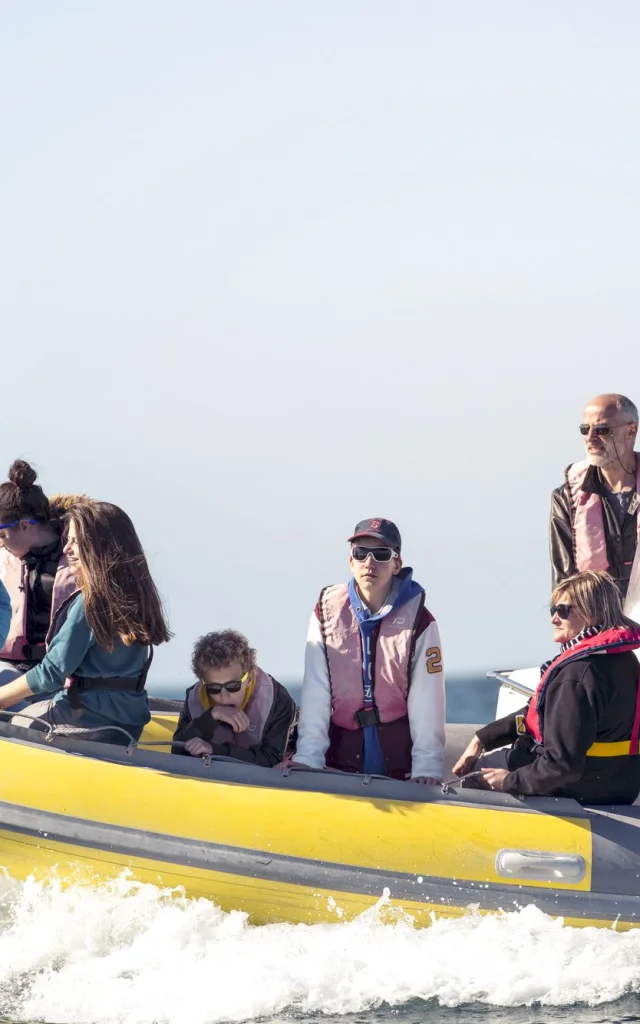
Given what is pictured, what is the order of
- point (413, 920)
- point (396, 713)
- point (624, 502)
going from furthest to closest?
1. point (624, 502)
2. point (396, 713)
3. point (413, 920)

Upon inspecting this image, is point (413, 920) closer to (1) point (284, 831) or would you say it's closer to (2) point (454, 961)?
(2) point (454, 961)

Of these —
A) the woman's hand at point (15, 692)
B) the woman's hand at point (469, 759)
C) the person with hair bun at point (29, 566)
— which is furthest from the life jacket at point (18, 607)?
the woman's hand at point (469, 759)

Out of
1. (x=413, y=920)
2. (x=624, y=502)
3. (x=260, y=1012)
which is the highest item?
(x=624, y=502)

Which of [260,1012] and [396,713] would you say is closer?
[260,1012]

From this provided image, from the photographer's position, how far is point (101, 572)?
4.78m

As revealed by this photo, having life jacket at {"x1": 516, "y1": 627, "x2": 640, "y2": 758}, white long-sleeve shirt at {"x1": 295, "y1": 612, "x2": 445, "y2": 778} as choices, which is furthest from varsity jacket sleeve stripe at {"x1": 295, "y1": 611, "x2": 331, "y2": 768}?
life jacket at {"x1": 516, "y1": 627, "x2": 640, "y2": 758}

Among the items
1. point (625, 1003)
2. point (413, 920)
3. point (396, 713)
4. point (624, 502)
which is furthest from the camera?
point (624, 502)

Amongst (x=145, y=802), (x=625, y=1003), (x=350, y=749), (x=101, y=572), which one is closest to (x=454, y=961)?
(x=625, y=1003)

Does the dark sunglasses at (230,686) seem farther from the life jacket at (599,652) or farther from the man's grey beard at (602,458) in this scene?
the man's grey beard at (602,458)

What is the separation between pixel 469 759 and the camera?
5.09 metres

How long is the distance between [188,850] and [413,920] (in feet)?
2.77

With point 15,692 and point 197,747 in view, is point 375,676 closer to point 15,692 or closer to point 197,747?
point 197,747

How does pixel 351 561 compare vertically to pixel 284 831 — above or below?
above

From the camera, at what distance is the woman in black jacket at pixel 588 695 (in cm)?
440
